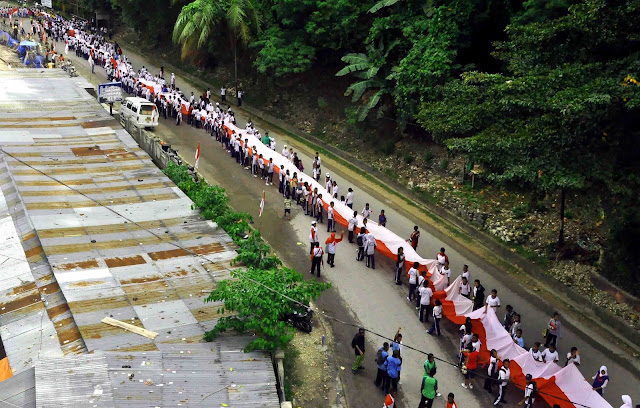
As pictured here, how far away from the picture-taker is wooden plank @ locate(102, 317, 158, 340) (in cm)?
1520

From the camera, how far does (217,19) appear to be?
4100 centimetres

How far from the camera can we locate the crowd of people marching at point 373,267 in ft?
56.0

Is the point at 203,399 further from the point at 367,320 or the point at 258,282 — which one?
the point at 367,320

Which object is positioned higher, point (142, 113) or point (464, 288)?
point (142, 113)

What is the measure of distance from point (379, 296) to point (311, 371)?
15.5 ft

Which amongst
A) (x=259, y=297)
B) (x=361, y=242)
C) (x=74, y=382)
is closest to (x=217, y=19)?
(x=361, y=242)

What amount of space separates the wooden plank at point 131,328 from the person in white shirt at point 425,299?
8.29 metres

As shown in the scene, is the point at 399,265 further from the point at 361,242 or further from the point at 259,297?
the point at 259,297

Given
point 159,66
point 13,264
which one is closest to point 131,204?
point 13,264

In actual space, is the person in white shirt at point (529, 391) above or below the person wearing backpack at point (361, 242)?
below

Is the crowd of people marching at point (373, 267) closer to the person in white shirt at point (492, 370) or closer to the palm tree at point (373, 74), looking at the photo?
the person in white shirt at point (492, 370)

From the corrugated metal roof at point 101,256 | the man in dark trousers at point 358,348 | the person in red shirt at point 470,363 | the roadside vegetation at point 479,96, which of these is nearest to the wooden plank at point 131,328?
the corrugated metal roof at point 101,256

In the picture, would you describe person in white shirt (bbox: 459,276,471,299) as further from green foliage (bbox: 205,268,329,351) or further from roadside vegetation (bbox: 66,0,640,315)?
green foliage (bbox: 205,268,329,351)

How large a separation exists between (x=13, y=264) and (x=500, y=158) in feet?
45.0
